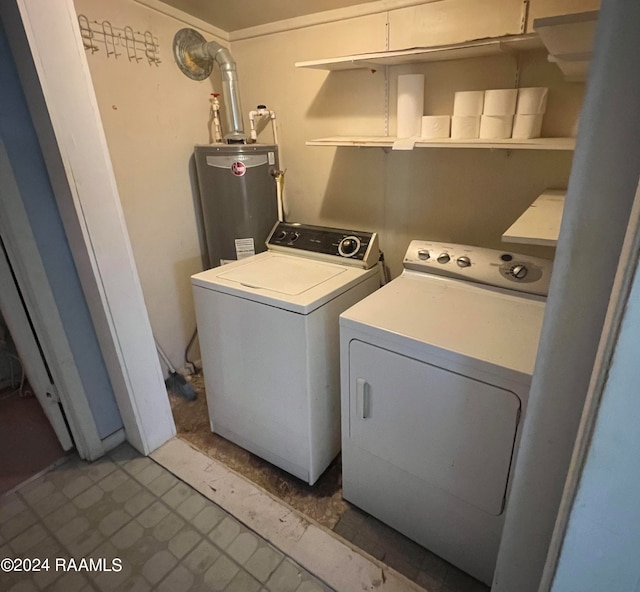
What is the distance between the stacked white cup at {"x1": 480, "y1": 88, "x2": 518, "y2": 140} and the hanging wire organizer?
1.60 metres

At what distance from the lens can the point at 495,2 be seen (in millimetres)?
1506

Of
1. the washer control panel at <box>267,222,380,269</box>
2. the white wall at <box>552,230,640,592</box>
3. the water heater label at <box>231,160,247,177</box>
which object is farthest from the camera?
the water heater label at <box>231,160,247,177</box>

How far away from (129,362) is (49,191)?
0.76m

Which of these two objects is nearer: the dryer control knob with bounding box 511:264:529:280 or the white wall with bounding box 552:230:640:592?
the white wall with bounding box 552:230:640:592

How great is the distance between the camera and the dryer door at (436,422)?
3.70 feet

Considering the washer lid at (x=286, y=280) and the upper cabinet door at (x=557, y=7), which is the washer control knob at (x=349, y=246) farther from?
the upper cabinet door at (x=557, y=7)

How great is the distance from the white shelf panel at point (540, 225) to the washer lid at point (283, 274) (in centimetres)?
77

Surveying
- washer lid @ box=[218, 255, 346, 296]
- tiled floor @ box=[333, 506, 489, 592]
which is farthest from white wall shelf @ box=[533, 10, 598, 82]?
tiled floor @ box=[333, 506, 489, 592]

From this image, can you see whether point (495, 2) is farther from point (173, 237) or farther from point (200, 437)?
point (200, 437)

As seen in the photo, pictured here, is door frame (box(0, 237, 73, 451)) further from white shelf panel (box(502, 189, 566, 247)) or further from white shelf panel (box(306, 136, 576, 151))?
white shelf panel (box(502, 189, 566, 247))

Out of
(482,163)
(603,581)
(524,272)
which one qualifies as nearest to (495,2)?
(482,163)

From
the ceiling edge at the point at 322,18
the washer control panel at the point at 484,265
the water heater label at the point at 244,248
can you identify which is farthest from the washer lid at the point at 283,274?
the ceiling edge at the point at 322,18

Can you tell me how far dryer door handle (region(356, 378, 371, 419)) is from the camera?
137cm

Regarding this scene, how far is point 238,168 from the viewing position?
2016 mm
